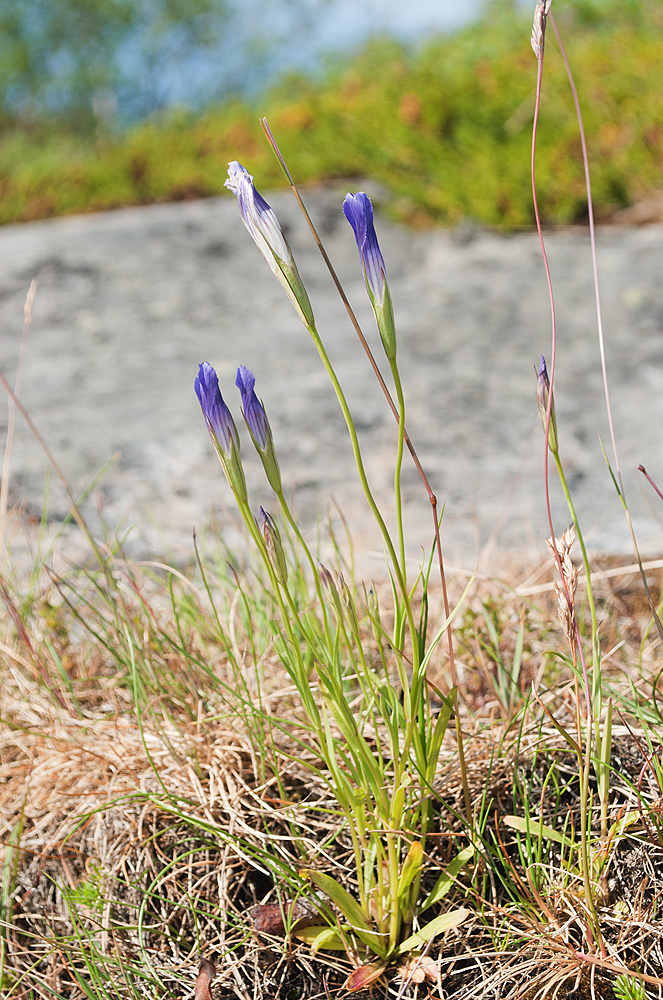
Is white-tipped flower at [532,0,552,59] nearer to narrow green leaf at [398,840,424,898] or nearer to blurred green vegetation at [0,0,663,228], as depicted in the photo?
narrow green leaf at [398,840,424,898]

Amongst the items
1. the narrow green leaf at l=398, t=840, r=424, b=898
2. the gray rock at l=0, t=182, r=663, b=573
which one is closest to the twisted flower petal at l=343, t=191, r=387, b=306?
the narrow green leaf at l=398, t=840, r=424, b=898

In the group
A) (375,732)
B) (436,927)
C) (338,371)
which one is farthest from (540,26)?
(338,371)

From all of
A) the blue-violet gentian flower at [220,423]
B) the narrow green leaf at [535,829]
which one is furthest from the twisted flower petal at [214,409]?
the narrow green leaf at [535,829]

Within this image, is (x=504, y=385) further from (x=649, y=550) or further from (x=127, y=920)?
(x=127, y=920)

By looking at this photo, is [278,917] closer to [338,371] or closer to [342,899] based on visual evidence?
[342,899]

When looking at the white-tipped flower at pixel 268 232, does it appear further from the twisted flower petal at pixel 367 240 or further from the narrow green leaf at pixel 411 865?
the narrow green leaf at pixel 411 865

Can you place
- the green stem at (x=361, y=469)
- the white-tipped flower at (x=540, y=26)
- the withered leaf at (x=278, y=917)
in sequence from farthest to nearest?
the withered leaf at (x=278, y=917) < the white-tipped flower at (x=540, y=26) < the green stem at (x=361, y=469)
